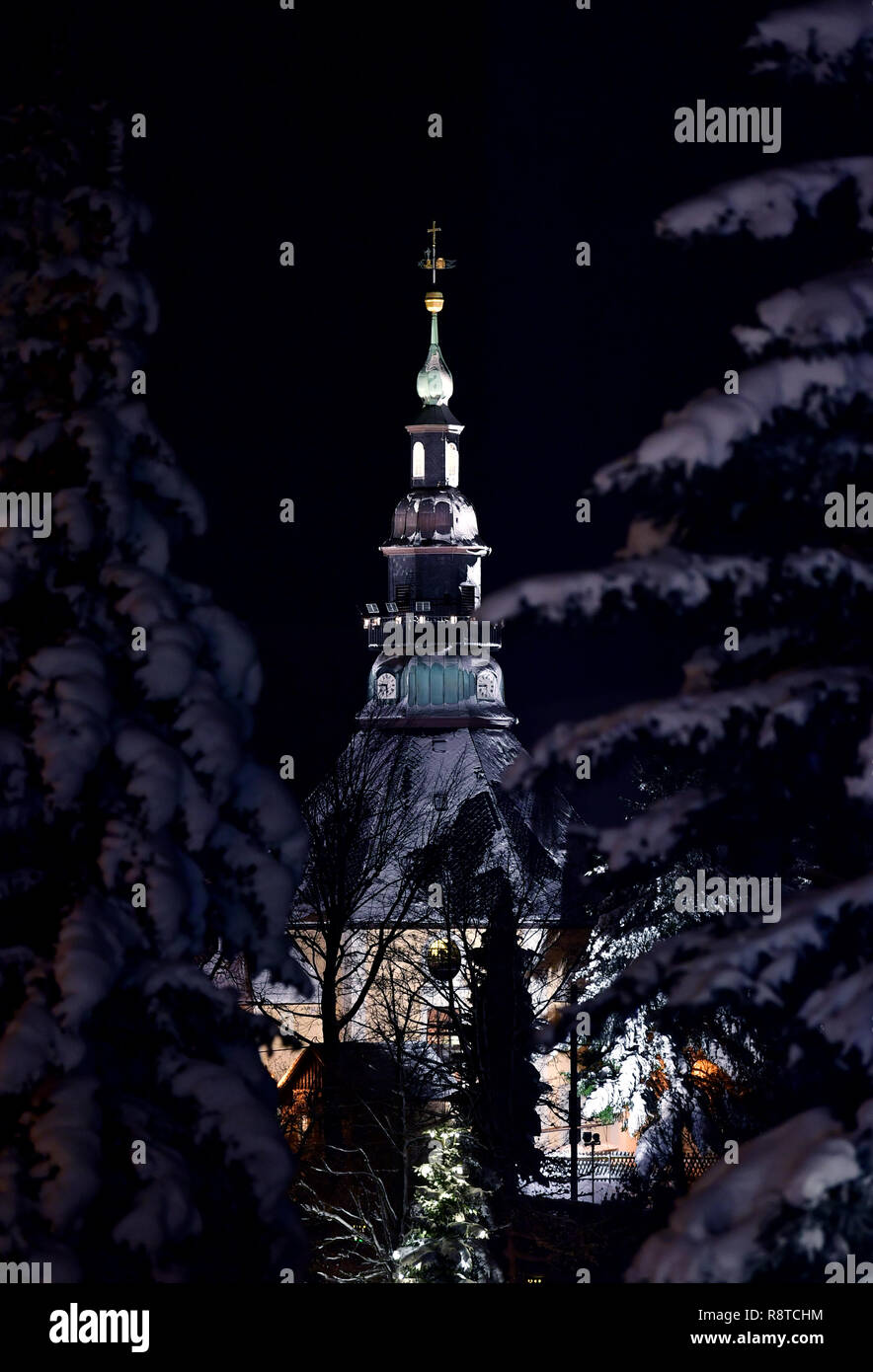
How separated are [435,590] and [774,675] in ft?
209

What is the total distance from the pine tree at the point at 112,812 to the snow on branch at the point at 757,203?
4969 millimetres

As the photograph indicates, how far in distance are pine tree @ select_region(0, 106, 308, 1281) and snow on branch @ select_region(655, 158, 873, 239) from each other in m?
4.97

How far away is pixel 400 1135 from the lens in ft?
98.0

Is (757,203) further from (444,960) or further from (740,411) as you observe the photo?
(444,960)

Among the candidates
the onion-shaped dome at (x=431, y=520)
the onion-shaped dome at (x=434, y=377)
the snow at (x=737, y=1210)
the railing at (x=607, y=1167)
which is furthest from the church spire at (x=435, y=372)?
the snow at (x=737, y=1210)

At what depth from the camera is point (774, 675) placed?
33.0 feet

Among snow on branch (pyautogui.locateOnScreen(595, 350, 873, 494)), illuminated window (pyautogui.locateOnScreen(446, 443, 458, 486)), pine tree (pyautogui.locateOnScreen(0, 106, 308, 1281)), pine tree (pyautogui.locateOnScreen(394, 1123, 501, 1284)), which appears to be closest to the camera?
snow on branch (pyautogui.locateOnScreen(595, 350, 873, 494))

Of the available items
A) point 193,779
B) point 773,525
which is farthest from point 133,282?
point 773,525

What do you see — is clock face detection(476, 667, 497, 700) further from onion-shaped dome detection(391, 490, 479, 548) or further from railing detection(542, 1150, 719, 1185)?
railing detection(542, 1150, 719, 1185)

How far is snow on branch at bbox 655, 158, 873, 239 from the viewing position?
920cm

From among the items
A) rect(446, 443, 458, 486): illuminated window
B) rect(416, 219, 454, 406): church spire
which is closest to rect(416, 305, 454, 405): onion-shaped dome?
rect(416, 219, 454, 406): church spire
